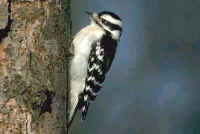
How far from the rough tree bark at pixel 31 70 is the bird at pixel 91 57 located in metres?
1.39

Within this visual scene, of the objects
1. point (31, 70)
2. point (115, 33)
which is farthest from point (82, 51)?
point (31, 70)

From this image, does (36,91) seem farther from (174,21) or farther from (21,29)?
(174,21)

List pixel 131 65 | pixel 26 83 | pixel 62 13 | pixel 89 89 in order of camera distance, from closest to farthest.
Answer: pixel 26 83, pixel 62 13, pixel 89 89, pixel 131 65

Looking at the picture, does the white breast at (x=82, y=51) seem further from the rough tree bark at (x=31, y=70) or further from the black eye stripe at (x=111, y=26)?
the rough tree bark at (x=31, y=70)

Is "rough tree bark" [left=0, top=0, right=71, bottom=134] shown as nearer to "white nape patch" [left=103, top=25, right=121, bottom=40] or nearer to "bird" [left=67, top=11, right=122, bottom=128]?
"bird" [left=67, top=11, right=122, bottom=128]

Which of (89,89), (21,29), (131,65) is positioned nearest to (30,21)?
(21,29)

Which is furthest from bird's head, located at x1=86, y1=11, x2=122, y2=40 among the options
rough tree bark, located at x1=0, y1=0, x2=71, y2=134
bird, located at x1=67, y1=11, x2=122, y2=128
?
rough tree bark, located at x1=0, y1=0, x2=71, y2=134

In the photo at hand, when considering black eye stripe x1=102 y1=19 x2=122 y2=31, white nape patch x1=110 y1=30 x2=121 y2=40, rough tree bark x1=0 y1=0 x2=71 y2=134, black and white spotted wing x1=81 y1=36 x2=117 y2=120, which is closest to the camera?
rough tree bark x1=0 y1=0 x2=71 y2=134

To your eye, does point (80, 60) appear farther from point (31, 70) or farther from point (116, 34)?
point (31, 70)

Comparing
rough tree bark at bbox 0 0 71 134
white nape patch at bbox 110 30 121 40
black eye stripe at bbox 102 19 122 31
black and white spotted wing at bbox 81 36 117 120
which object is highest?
rough tree bark at bbox 0 0 71 134

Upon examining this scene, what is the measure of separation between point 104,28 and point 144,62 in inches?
157

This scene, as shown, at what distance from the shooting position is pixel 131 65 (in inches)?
405

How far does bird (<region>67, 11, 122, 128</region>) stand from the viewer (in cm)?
605

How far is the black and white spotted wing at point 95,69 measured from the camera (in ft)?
20.5
